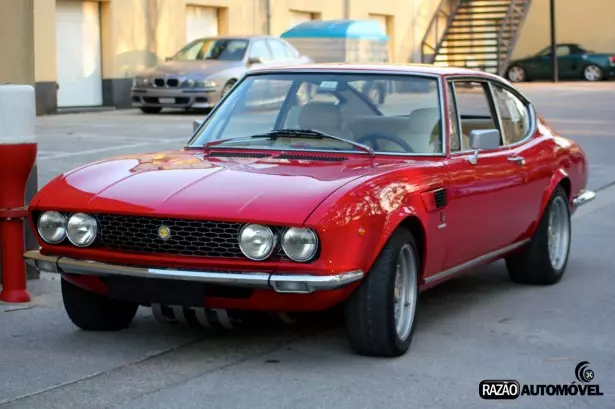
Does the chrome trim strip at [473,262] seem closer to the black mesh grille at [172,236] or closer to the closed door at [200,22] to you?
the black mesh grille at [172,236]

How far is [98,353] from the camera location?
6008mm

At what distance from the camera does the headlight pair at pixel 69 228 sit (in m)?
5.86

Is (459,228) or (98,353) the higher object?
(459,228)

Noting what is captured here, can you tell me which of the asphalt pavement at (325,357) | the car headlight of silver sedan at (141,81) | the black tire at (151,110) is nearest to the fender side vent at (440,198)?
the asphalt pavement at (325,357)

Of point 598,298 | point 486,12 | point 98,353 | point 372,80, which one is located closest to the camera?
point 98,353

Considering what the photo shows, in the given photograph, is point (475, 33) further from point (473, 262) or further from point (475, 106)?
point (473, 262)

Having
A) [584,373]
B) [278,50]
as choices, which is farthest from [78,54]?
[584,373]

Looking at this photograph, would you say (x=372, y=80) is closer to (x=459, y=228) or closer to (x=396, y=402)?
(x=459, y=228)

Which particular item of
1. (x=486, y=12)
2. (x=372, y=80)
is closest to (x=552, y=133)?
(x=372, y=80)

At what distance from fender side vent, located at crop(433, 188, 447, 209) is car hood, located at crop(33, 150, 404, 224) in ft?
0.86

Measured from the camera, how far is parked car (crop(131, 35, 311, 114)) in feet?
77.3

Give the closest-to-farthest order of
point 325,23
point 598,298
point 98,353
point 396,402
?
1. point 396,402
2. point 98,353
3. point 598,298
4. point 325,23

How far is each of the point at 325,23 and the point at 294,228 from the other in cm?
2602

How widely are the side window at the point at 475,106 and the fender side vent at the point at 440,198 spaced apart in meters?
1.04
